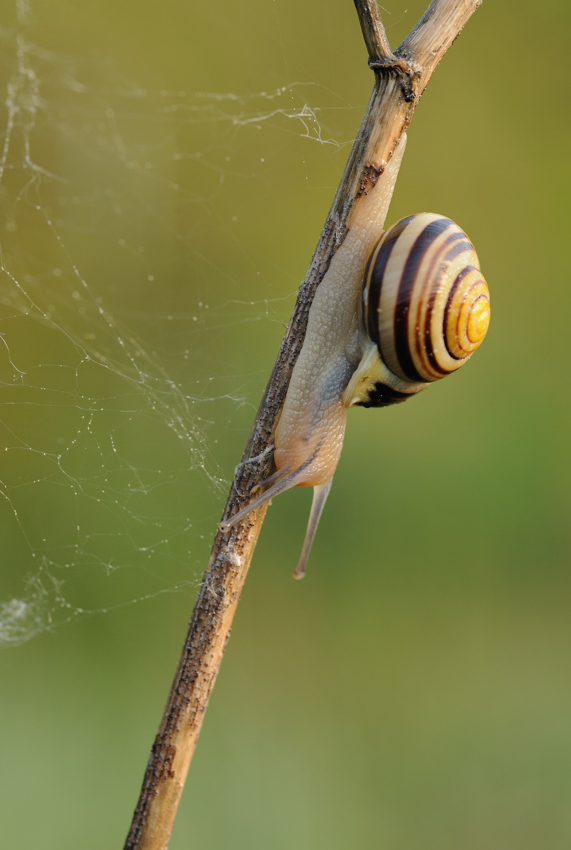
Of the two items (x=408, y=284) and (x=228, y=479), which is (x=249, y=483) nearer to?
(x=408, y=284)

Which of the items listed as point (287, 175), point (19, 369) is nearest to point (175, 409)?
point (19, 369)

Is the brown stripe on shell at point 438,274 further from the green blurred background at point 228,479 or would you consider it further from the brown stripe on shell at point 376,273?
the green blurred background at point 228,479

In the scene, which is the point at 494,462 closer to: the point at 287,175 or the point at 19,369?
the point at 287,175

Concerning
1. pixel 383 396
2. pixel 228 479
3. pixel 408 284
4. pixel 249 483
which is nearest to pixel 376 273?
pixel 408 284

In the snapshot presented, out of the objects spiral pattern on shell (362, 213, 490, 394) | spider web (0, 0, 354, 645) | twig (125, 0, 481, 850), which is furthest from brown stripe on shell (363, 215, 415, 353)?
spider web (0, 0, 354, 645)

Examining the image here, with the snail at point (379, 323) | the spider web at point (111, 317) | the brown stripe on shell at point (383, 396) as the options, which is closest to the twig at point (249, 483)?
the snail at point (379, 323)

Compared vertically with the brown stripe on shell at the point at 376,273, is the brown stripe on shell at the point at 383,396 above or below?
below

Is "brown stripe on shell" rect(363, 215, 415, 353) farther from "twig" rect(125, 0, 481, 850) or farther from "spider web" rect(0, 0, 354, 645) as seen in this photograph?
"spider web" rect(0, 0, 354, 645)
